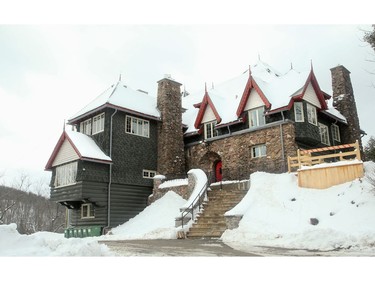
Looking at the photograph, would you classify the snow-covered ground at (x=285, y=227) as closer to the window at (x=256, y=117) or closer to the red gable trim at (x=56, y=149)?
the window at (x=256, y=117)

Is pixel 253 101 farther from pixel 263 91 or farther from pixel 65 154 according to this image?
pixel 65 154

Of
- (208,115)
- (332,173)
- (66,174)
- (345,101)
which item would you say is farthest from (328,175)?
(66,174)

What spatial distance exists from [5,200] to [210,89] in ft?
42.5

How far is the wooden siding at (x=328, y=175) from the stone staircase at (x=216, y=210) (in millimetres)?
2246

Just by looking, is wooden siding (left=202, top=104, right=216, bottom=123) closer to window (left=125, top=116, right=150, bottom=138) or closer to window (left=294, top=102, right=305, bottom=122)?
window (left=125, top=116, right=150, bottom=138)

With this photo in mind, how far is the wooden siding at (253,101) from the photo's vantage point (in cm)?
1597

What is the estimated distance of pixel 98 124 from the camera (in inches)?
664

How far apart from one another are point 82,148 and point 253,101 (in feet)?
24.8

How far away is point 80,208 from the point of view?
1662cm

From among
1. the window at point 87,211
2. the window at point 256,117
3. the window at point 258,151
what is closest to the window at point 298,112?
the window at point 256,117

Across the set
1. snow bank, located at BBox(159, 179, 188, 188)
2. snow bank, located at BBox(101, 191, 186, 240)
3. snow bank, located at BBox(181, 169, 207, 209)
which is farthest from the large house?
snow bank, located at BBox(181, 169, 207, 209)
